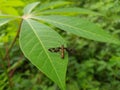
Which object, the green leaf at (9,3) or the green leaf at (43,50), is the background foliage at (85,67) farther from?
the green leaf at (43,50)

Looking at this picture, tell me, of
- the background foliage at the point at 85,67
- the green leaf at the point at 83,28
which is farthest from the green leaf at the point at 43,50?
the background foliage at the point at 85,67

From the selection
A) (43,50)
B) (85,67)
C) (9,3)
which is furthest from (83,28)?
(85,67)

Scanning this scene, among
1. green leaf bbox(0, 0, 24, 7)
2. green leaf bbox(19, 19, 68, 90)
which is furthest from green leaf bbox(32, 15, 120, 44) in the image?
green leaf bbox(0, 0, 24, 7)

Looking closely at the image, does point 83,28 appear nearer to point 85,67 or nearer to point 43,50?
point 43,50

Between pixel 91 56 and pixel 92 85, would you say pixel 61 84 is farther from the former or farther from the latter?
pixel 91 56

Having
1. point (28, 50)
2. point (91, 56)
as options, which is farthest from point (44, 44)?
point (91, 56)

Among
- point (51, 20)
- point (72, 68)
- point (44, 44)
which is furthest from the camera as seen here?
point (72, 68)
